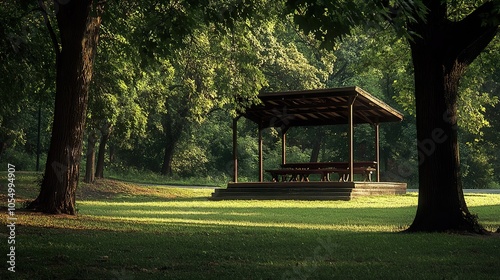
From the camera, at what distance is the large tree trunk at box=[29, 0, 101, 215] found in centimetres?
1591

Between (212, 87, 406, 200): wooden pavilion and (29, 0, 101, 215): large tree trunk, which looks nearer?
(29, 0, 101, 215): large tree trunk

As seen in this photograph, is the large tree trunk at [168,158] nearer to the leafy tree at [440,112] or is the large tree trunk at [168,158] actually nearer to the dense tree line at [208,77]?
the dense tree line at [208,77]

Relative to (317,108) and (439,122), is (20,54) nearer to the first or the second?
(439,122)

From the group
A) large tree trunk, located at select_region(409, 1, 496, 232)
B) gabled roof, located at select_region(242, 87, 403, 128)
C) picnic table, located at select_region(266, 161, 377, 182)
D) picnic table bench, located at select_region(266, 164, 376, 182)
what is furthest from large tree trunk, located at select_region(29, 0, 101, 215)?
picnic table bench, located at select_region(266, 164, 376, 182)

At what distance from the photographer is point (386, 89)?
191 feet

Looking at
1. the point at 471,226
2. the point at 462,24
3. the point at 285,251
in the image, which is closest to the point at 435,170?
the point at 471,226

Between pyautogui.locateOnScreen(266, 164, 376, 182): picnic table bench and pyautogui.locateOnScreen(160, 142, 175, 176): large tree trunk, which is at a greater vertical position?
pyautogui.locateOnScreen(160, 142, 175, 176): large tree trunk

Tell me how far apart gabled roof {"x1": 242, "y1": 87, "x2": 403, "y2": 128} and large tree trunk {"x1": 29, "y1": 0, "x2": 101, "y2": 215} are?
552 inches

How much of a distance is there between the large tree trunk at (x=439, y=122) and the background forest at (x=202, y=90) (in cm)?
158

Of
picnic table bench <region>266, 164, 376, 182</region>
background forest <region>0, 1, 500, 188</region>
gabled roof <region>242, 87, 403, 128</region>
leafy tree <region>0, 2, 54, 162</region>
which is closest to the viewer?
leafy tree <region>0, 2, 54, 162</region>

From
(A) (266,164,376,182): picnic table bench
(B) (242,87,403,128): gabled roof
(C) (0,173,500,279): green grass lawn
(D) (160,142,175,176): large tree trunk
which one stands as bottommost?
(C) (0,173,500,279): green grass lawn

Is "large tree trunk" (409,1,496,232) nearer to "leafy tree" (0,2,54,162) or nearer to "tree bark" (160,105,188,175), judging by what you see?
"leafy tree" (0,2,54,162)

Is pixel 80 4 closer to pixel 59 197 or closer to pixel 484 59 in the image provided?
pixel 59 197

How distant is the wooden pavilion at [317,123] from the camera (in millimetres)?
28703
